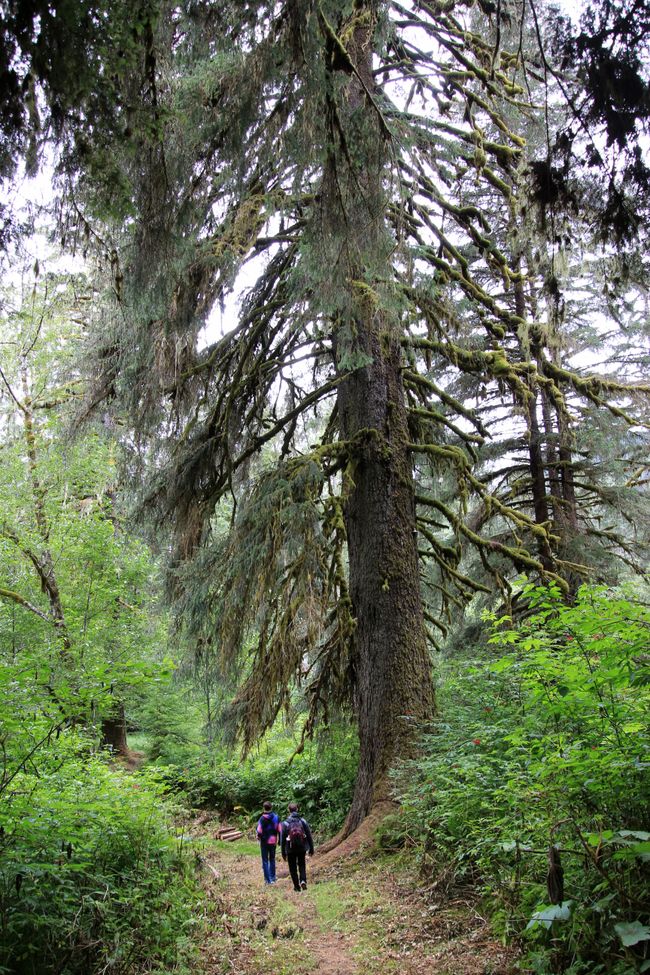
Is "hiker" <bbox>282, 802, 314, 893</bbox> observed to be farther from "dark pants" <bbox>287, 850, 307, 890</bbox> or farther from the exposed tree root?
the exposed tree root

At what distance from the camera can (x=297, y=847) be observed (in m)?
7.15

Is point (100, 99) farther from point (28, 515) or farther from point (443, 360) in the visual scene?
point (28, 515)

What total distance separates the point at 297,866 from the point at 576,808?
4.66m

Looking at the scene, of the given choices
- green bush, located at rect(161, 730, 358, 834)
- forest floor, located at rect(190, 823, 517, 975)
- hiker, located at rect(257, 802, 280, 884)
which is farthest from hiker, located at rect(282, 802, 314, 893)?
green bush, located at rect(161, 730, 358, 834)

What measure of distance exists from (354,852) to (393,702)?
147 centimetres

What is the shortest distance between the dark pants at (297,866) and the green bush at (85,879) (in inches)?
60.0

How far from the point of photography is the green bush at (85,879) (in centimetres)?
364

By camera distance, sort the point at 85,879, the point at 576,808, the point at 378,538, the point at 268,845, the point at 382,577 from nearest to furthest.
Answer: the point at 576,808, the point at 85,879, the point at 382,577, the point at 378,538, the point at 268,845

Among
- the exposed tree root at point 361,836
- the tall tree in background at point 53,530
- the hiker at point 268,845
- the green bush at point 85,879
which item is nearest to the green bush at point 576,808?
the exposed tree root at point 361,836

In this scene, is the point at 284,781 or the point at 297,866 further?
the point at 284,781

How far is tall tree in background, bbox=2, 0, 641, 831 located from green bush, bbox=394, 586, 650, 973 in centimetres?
234

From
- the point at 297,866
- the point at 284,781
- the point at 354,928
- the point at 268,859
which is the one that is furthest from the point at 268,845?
the point at 284,781

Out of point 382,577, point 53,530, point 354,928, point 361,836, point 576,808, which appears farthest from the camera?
point 53,530

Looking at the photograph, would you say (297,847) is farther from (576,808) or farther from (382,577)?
(576,808)
